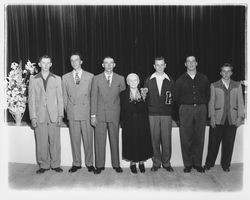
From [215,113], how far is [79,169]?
2.00m

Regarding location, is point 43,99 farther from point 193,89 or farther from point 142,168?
point 193,89

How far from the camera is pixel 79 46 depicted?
5703 millimetres

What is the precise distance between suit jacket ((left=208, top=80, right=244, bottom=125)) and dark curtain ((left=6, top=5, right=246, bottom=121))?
53.9 inches

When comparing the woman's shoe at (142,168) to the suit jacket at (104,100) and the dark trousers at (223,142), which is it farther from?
the dark trousers at (223,142)

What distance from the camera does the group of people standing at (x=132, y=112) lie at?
14.2 feet

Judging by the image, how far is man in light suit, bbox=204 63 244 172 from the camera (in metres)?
4.37

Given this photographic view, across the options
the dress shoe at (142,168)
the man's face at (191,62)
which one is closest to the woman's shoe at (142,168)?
the dress shoe at (142,168)

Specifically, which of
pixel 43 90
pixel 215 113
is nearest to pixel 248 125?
pixel 215 113

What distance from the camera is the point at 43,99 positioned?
4.38 metres

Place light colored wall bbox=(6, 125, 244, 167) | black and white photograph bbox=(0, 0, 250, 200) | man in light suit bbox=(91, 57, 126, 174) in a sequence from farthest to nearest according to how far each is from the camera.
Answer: light colored wall bbox=(6, 125, 244, 167)
man in light suit bbox=(91, 57, 126, 174)
black and white photograph bbox=(0, 0, 250, 200)

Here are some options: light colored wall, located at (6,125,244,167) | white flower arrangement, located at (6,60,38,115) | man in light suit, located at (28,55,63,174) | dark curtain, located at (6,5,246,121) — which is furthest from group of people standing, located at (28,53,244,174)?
dark curtain, located at (6,5,246,121)

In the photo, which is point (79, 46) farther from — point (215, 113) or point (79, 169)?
point (215, 113)

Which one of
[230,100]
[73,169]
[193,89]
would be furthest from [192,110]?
[73,169]

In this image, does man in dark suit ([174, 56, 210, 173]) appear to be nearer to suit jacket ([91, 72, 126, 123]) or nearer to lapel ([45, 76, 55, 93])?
suit jacket ([91, 72, 126, 123])
